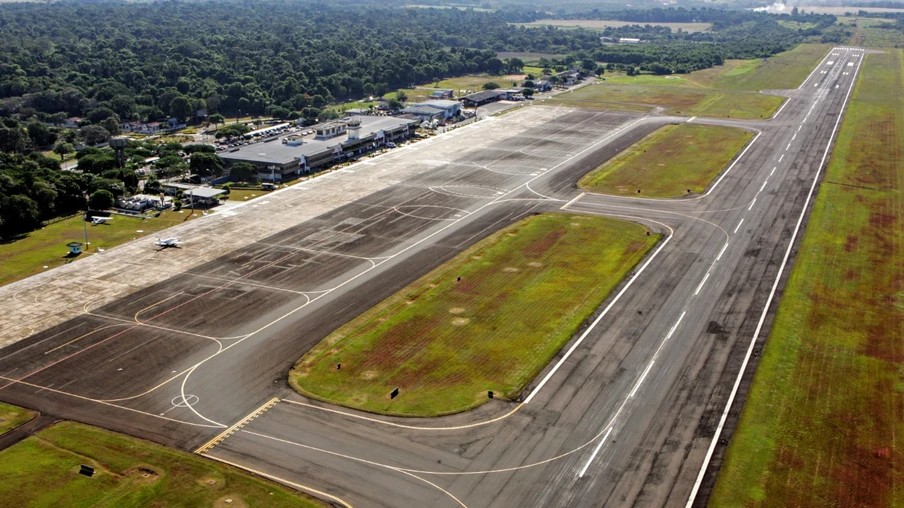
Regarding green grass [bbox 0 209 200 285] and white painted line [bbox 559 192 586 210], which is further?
white painted line [bbox 559 192 586 210]

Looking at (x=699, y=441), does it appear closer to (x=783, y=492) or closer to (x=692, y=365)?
(x=783, y=492)

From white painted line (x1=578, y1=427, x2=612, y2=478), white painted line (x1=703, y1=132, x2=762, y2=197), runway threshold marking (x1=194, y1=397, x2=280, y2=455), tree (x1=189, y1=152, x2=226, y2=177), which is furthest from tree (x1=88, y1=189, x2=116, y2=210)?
white painted line (x1=703, y1=132, x2=762, y2=197)

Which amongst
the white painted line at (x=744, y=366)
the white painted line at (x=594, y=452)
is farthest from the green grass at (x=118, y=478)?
the white painted line at (x=744, y=366)

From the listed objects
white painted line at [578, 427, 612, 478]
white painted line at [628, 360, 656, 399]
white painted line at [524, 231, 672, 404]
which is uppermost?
white painted line at [524, 231, 672, 404]

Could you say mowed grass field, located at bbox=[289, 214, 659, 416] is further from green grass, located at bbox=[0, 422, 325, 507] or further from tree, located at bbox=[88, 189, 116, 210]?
tree, located at bbox=[88, 189, 116, 210]

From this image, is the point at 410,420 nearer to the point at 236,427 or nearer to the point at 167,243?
the point at 236,427

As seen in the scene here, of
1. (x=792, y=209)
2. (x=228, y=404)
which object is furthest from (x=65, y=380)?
(x=792, y=209)
